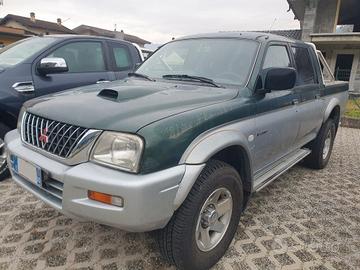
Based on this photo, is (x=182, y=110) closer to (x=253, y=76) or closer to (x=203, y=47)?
(x=253, y=76)

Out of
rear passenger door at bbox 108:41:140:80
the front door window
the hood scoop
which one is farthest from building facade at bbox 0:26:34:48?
the hood scoop

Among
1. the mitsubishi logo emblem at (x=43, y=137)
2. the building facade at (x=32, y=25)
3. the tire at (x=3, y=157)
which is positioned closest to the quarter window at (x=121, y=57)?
the tire at (x=3, y=157)

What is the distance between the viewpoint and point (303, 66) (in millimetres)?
3992

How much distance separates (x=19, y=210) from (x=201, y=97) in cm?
221

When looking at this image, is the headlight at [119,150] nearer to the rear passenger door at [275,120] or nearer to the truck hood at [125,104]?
the truck hood at [125,104]

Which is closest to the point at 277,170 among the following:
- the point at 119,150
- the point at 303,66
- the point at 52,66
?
the point at 303,66

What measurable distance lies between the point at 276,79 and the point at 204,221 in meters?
1.30

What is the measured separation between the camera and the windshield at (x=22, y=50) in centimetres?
399

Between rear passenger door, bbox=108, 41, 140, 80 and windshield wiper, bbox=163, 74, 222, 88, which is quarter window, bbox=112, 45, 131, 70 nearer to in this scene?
rear passenger door, bbox=108, 41, 140, 80

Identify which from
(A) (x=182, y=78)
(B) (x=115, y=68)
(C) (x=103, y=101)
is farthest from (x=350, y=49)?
(C) (x=103, y=101)

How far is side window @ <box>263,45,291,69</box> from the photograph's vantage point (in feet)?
10.2

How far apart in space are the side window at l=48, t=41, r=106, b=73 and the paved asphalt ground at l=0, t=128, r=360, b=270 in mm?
1776

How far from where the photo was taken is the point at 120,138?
1.86 metres

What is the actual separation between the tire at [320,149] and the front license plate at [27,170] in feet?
12.8
